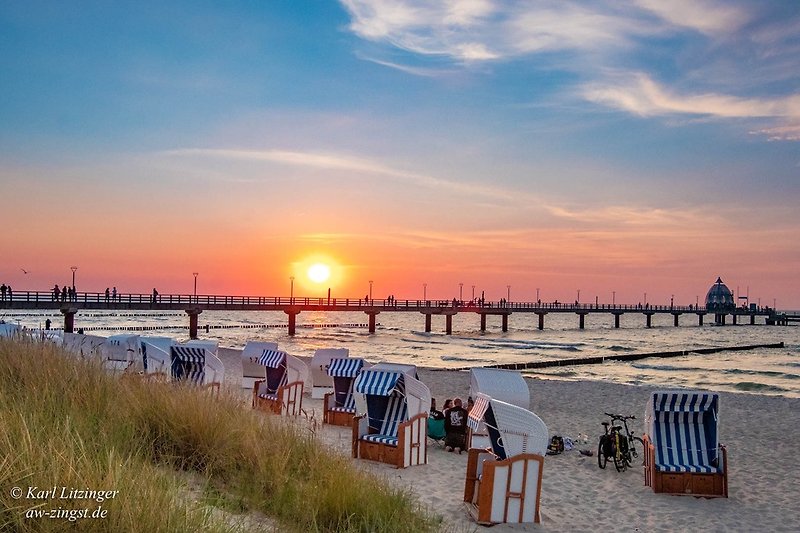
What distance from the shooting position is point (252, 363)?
18734 millimetres

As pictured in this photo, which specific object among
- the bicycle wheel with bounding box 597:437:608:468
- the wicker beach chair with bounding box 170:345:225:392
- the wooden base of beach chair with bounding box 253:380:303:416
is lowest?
the bicycle wheel with bounding box 597:437:608:468

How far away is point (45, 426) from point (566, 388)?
19946mm

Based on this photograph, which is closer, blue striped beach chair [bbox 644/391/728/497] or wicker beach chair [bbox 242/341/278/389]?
blue striped beach chair [bbox 644/391/728/497]

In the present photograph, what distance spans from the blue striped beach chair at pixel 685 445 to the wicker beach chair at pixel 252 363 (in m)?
11.4

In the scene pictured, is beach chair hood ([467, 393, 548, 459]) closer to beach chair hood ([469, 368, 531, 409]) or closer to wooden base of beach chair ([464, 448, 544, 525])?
wooden base of beach chair ([464, 448, 544, 525])

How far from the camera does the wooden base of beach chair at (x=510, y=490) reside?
25.3ft

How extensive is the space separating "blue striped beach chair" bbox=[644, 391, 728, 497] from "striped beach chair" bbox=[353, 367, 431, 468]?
3314 mm

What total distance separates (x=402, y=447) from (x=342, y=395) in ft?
12.7

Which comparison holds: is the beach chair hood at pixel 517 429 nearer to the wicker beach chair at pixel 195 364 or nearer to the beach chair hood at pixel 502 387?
the beach chair hood at pixel 502 387

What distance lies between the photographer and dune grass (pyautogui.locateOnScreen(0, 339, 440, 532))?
13.0ft

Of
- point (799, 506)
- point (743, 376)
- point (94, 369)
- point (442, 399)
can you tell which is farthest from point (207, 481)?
point (743, 376)

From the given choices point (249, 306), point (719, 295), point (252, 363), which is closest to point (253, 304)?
point (249, 306)

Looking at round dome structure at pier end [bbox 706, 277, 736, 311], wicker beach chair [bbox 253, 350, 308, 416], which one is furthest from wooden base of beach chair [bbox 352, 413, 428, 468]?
round dome structure at pier end [bbox 706, 277, 736, 311]

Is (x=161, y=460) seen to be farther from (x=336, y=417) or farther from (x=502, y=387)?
(x=336, y=417)
